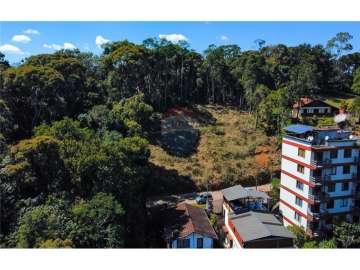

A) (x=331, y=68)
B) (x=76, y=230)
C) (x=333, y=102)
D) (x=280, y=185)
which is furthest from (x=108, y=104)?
(x=331, y=68)

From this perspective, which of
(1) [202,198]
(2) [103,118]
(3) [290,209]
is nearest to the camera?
(3) [290,209]

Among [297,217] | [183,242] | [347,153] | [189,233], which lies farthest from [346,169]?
[183,242]

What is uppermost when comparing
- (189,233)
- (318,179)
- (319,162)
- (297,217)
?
(319,162)

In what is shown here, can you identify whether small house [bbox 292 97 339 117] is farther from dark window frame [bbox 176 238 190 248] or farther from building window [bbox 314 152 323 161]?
dark window frame [bbox 176 238 190 248]

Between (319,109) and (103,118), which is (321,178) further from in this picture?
(319,109)

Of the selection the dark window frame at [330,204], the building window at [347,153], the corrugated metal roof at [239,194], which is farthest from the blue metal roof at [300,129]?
the corrugated metal roof at [239,194]

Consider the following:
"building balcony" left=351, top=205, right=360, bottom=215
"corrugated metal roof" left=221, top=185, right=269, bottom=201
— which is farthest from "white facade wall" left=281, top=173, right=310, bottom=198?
"building balcony" left=351, top=205, right=360, bottom=215
